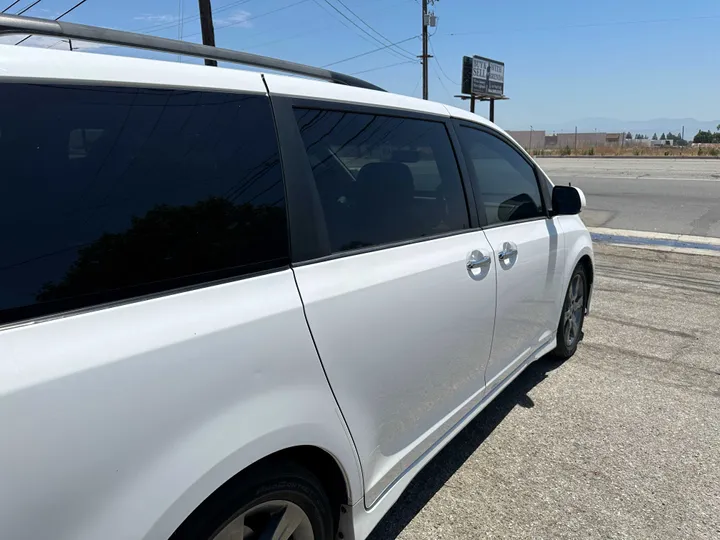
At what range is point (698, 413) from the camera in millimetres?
3449

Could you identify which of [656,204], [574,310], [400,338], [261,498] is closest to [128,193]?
[261,498]

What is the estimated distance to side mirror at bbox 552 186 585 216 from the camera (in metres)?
3.65

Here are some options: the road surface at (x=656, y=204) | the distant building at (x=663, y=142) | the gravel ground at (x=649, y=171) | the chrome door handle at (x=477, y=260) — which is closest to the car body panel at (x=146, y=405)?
the chrome door handle at (x=477, y=260)

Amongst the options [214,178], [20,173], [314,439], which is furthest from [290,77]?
[314,439]

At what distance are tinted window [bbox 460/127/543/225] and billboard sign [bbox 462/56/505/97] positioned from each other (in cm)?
3281

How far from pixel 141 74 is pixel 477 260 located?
171cm

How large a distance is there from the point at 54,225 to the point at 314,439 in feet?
3.12

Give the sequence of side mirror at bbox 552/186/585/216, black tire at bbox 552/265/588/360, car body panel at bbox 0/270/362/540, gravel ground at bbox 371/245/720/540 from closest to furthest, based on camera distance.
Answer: car body panel at bbox 0/270/362/540 → gravel ground at bbox 371/245/720/540 → side mirror at bbox 552/186/585/216 → black tire at bbox 552/265/588/360

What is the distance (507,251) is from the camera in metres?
Answer: 2.87

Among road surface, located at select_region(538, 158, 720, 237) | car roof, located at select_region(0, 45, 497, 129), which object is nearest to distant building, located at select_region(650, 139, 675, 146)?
road surface, located at select_region(538, 158, 720, 237)

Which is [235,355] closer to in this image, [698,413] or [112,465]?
[112,465]

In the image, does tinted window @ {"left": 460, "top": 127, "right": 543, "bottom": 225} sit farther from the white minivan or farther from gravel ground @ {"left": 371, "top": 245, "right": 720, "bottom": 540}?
gravel ground @ {"left": 371, "top": 245, "right": 720, "bottom": 540}

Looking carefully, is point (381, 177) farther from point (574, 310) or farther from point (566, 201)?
point (574, 310)

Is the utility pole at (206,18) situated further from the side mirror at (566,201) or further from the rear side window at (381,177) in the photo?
the rear side window at (381,177)
